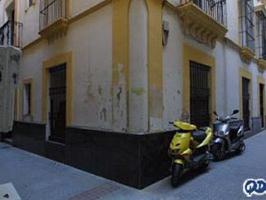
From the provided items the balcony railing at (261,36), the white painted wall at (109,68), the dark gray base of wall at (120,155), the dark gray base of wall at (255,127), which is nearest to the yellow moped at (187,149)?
the dark gray base of wall at (120,155)

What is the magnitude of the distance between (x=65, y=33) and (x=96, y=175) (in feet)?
11.8

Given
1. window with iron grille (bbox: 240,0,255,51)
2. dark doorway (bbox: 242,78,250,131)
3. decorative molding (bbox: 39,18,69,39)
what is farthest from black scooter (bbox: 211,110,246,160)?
decorative molding (bbox: 39,18,69,39)

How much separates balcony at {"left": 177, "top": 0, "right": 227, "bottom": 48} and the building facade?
3 centimetres

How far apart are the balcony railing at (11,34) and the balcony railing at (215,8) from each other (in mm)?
6529

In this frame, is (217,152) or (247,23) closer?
(217,152)

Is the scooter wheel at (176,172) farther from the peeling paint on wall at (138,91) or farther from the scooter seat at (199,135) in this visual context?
the peeling paint on wall at (138,91)

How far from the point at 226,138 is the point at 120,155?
2965 millimetres

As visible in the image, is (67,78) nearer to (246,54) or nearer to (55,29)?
(55,29)

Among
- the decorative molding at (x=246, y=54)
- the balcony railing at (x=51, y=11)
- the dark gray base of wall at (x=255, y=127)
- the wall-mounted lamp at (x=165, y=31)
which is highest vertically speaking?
the balcony railing at (x=51, y=11)

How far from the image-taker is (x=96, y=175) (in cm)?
573

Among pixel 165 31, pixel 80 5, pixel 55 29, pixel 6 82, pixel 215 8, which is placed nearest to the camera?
pixel 6 82

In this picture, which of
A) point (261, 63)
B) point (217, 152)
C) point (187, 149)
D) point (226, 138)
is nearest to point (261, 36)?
point (261, 63)

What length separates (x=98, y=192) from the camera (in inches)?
189

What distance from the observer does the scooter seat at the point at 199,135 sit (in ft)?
17.7
